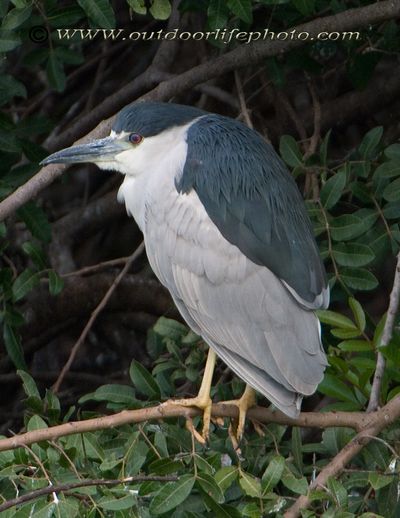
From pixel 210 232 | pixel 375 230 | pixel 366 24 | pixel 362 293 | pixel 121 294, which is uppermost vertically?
pixel 366 24

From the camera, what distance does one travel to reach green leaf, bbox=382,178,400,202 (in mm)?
2848

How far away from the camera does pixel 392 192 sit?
2.86m

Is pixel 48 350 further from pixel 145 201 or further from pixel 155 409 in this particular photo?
pixel 155 409

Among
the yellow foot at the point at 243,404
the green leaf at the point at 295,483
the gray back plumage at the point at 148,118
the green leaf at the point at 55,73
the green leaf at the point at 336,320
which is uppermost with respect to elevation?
the green leaf at the point at 55,73

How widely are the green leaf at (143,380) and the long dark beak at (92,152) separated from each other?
568mm

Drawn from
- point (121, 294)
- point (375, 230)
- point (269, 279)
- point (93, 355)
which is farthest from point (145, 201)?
point (93, 355)

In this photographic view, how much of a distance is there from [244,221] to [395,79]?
1.24 meters

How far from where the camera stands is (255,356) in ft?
8.51

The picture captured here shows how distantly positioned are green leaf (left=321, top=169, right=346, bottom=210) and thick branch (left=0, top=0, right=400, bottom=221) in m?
0.42

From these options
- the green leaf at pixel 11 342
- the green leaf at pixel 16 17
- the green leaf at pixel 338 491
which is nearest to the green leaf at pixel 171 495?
the green leaf at pixel 338 491

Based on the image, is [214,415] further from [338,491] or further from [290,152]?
[290,152]

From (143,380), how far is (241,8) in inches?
37.3

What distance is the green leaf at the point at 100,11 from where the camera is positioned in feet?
8.96

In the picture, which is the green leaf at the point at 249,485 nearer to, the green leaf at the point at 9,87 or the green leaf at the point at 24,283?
the green leaf at the point at 24,283
